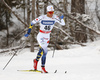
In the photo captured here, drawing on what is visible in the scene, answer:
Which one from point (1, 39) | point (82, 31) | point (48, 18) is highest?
point (48, 18)

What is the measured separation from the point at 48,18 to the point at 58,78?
1777 millimetres

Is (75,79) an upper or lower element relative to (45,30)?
lower

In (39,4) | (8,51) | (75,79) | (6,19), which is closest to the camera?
(75,79)

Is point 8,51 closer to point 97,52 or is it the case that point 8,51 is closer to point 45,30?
point 97,52

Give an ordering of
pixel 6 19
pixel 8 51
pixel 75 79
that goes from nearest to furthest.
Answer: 1. pixel 75 79
2. pixel 8 51
3. pixel 6 19

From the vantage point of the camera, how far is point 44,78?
4.70 m

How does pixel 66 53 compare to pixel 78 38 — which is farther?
pixel 78 38

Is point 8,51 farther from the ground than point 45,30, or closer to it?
closer to it

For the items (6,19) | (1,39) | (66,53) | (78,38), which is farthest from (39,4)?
(1,39)

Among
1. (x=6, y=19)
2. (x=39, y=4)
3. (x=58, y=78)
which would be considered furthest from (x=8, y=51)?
(x=58, y=78)

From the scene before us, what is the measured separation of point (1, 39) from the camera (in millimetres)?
18797

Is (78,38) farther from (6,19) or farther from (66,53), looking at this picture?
(6,19)

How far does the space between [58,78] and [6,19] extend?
45.1 feet

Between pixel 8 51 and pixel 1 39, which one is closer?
pixel 8 51
